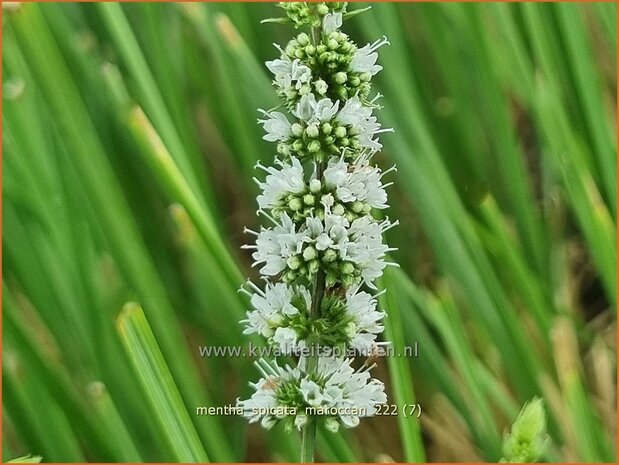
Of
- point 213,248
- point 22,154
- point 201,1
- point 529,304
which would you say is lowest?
point 529,304

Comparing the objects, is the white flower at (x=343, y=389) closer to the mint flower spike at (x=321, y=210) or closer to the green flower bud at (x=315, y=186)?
the mint flower spike at (x=321, y=210)

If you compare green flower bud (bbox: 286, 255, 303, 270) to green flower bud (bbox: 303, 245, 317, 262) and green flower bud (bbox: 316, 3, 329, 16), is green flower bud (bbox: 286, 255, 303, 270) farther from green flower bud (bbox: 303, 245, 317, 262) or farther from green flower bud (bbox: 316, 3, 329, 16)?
green flower bud (bbox: 316, 3, 329, 16)

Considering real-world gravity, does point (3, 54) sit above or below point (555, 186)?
above

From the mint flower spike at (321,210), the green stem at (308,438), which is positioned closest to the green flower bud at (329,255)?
the mint flower spike at (321,210)

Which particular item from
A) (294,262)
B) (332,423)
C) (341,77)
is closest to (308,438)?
(332,423)

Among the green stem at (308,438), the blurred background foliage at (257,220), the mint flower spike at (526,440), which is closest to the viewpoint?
the mint flower spike at (526,440)

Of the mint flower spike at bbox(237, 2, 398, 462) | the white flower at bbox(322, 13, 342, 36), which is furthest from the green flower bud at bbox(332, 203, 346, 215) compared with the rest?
the white flower at bbox(322, 13, 342, 36)

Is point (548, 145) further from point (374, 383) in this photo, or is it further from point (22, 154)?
point (22, 154)

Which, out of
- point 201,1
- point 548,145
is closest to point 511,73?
point 548,145
